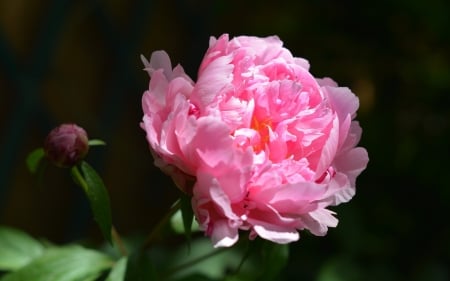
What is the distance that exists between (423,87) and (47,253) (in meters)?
0.97

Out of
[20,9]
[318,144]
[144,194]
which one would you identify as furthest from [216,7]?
[318,144]

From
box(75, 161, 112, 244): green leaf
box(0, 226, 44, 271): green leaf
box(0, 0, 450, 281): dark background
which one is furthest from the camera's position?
box(0, 0, 450, 281): dark background

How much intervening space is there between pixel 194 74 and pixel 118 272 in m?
1.09

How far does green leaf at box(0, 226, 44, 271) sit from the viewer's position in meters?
0.76

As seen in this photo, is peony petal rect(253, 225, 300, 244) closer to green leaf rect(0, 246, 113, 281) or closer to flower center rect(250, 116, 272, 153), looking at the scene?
flower center rect(250, 116, 272, 153)

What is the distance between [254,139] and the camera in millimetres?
529

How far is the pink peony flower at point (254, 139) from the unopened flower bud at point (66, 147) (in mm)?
88

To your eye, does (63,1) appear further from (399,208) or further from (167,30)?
(399,208)

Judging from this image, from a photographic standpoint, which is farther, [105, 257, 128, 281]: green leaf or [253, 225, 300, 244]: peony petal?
[105, 257, 128, 281]: green leaf

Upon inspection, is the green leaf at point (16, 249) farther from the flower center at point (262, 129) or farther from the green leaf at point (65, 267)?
the flower center at point (262, 129)

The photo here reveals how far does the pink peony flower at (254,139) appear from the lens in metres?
0.50

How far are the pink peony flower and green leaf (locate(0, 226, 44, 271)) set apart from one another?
0.97ft

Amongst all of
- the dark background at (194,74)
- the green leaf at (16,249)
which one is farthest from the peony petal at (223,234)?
the dark background at (194,74)

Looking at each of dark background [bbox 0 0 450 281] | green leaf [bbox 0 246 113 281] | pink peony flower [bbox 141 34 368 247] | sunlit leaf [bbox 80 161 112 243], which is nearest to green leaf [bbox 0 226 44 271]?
green leaf [bbox 0 246 113 281]
